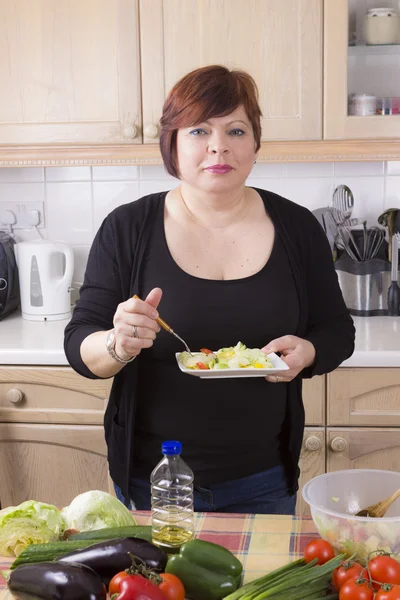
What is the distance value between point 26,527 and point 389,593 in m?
0.53

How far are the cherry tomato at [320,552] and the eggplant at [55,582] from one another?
290 millimetres

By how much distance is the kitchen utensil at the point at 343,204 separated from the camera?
108 inches

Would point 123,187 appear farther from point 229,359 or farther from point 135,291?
point 229,359

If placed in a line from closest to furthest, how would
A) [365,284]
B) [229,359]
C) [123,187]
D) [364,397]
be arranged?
[229,359], [364,397], [365,284], [123,187]

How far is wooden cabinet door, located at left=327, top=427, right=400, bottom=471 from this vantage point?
235 cm

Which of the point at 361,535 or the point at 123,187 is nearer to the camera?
the point at 361,535

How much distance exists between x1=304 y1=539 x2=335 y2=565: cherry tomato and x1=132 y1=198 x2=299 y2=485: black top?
0.45 metres

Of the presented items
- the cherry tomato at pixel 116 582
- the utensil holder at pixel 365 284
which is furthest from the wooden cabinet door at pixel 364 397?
the cherry tomato at pixel 116 582

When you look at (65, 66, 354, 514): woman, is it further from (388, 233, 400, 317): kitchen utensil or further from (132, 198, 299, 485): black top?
(388, 233, 400, 317): kitchen utensil

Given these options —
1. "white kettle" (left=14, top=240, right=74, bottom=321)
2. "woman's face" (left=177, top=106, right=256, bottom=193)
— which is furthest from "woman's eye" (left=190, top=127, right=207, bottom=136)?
"white kettle" (left=14, top=240, right=74, bottom=321)

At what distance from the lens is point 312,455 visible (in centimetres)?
238

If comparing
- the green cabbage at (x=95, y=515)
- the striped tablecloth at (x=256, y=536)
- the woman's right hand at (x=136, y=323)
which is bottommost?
the striped tablecloth at (x=256, y=536)

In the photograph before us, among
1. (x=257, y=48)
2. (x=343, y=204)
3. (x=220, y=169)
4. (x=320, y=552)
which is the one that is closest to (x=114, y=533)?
(x=320, y=552)

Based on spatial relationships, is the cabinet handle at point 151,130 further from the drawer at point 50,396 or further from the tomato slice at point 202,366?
the tomato slice at point 202,366
